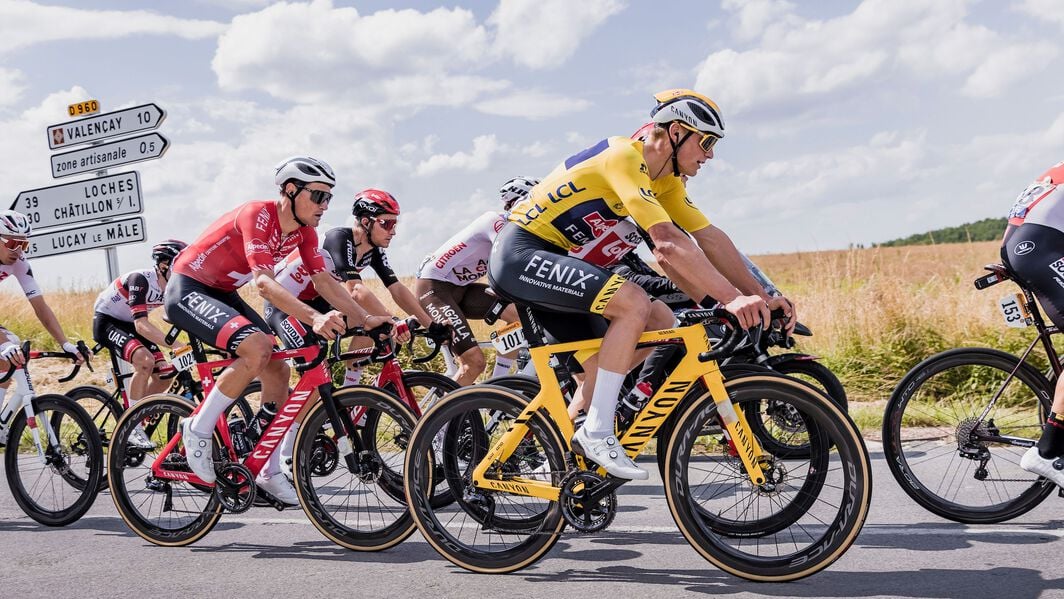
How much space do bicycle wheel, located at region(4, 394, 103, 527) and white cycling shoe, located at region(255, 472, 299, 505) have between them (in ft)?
5.71

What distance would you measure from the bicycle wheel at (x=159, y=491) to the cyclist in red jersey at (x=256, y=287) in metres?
0.24

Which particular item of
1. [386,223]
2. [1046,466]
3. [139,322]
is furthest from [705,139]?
[139,322]

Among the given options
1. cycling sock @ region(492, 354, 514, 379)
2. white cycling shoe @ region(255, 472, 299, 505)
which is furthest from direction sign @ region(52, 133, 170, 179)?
white cycling shoe @ region(255, 472, 299, 505)

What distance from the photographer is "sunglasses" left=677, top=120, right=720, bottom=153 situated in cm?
436

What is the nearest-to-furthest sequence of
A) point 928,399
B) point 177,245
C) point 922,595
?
1. point 922,595
2. point 928,399
3. point 177,245

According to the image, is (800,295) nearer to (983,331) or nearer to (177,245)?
(983,331)

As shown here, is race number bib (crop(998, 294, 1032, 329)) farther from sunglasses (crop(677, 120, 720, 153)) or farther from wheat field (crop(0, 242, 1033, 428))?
wheat field (crop(0, 242, 1033, 428))

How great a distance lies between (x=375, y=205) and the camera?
7000 millimetres

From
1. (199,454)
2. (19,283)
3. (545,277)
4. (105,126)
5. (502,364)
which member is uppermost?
(105,126)

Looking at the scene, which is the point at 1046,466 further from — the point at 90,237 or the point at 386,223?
the point at 90,237

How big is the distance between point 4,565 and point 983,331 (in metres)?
9.10

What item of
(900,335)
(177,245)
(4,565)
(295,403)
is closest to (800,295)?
(900,335)

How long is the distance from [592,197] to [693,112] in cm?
60

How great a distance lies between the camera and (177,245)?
27.9 feet
